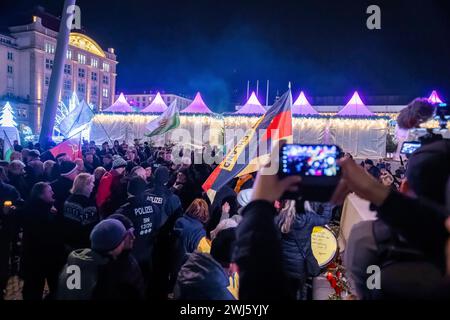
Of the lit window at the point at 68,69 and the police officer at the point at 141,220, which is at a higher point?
the lit window at the point at 68,69

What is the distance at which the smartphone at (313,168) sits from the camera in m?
1.58

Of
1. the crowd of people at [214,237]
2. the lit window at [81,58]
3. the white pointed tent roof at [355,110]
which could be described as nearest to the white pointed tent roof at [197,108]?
the white pointed tent roof at [355,110]

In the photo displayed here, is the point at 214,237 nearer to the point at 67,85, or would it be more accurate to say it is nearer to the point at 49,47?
the point at 49,47

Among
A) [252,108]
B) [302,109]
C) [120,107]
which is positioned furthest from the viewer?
[120,107]

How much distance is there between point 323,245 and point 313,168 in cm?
428

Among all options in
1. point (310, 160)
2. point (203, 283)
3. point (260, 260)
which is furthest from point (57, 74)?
Answer: point (260, 260)

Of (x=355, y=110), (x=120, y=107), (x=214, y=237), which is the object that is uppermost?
(x=120, y=107)

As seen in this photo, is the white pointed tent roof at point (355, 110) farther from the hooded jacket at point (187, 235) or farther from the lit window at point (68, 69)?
the lit window at point (68, 69)

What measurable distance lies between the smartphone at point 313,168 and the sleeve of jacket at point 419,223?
0.26 metres

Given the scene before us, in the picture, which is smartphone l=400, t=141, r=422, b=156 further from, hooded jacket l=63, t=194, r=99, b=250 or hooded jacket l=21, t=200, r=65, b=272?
hooded jacket l=21, t=200, r=65, b=272

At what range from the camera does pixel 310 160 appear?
165 cm

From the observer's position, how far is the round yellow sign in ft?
18.2

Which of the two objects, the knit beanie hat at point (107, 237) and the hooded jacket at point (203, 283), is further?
the knit beanie hat at point (107, 237)
